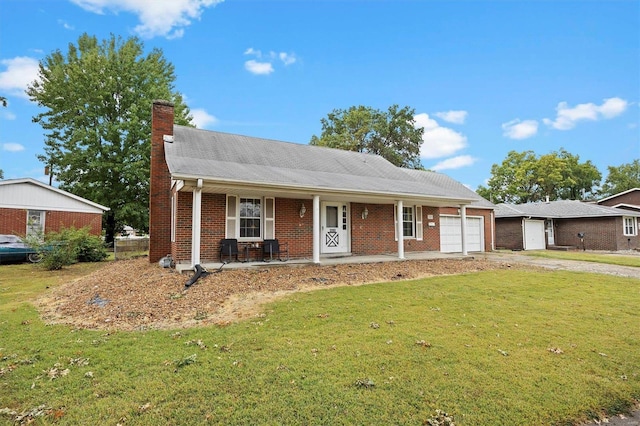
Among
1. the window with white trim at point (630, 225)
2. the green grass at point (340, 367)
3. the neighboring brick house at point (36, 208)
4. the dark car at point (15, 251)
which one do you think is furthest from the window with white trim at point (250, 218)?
the window with white trim at point (630, 225)

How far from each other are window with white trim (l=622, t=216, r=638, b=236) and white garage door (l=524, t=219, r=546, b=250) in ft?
17.7

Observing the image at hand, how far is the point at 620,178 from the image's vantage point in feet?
167

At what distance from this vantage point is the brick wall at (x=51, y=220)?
1709 cm

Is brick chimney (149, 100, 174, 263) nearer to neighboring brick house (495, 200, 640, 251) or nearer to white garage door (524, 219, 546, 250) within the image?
neighboring brick house (495, 200, 640, 251)

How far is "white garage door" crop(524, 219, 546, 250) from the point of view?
2205cm

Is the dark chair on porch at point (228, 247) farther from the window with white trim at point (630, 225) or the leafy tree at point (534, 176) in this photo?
the leafy tree at point (534, 176)

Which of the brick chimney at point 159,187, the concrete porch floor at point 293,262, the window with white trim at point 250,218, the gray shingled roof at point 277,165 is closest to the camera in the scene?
the concrete porch floor at point 293,262

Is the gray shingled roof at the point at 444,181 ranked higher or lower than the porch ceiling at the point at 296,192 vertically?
higher

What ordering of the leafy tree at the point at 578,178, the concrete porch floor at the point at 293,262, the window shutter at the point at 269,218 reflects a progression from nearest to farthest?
the concrete porch floor at the point at 293,262, the window shutter at the point at 269,218, the leafy tree at the point at 578,178

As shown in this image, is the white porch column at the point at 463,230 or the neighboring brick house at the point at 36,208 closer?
the white porch column at the point at 463,230

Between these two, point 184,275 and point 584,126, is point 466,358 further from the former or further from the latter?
point 584,126

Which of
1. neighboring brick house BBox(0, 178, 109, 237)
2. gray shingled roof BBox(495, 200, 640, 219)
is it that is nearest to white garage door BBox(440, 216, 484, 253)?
gray shingled roof BBox(495, 200, 640, 219)

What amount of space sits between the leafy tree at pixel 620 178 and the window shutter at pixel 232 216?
2434 inches

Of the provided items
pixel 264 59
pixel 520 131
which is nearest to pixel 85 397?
pixel 264 59
